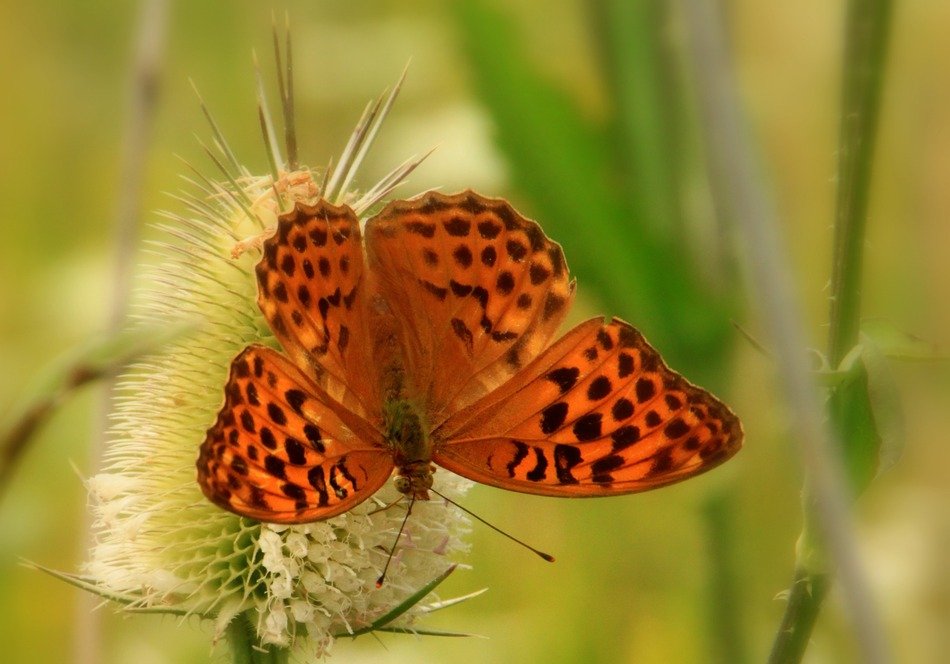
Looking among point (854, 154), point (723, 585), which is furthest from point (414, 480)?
point (854, 154)

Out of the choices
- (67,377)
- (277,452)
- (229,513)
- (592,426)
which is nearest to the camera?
(67,377)

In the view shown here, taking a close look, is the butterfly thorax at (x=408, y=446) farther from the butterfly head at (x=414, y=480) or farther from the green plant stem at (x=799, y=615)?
the green plant stem at (x=799, y=615)

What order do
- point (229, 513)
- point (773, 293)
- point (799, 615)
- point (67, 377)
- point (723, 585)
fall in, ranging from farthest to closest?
point (229, 513)
point (723, 585)
point (799, 615)
point (773, 293)
point (67, 377)

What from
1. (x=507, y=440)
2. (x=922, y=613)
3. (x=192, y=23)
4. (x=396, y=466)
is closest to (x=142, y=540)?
(x=396, y=466)

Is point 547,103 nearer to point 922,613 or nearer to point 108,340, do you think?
point 108,340

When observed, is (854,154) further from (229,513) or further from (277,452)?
(229,513)

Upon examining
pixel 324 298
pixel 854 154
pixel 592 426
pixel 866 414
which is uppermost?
pixel 854 154

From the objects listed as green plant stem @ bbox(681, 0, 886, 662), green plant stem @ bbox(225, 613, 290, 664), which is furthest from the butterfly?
green plant stem @ bbox(681, 0, 886, 662)
